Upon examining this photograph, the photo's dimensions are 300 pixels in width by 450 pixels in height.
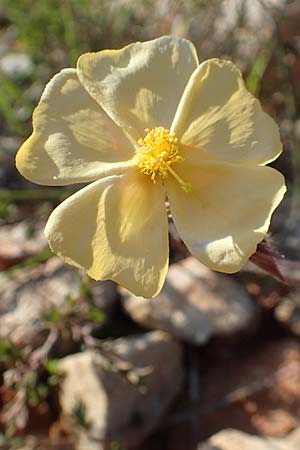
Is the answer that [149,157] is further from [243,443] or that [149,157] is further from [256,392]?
[256,392]

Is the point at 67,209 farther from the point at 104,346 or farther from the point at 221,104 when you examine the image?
the point at 104,346

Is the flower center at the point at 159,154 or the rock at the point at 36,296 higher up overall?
the flower center at the point at 159,154

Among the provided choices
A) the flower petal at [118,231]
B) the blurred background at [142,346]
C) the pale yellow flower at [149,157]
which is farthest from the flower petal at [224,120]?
the blurred background at [142,346]

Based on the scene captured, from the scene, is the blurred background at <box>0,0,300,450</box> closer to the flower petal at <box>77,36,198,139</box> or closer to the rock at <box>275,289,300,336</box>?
the rock at <box>275,289,300,336</box>

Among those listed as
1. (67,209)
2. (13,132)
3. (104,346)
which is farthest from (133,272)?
(13,132)

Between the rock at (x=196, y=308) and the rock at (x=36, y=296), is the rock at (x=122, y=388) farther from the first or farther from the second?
the rock at (x=36, y=296)

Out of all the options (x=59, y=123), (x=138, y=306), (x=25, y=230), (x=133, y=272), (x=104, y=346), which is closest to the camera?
(x=133, y=272)
